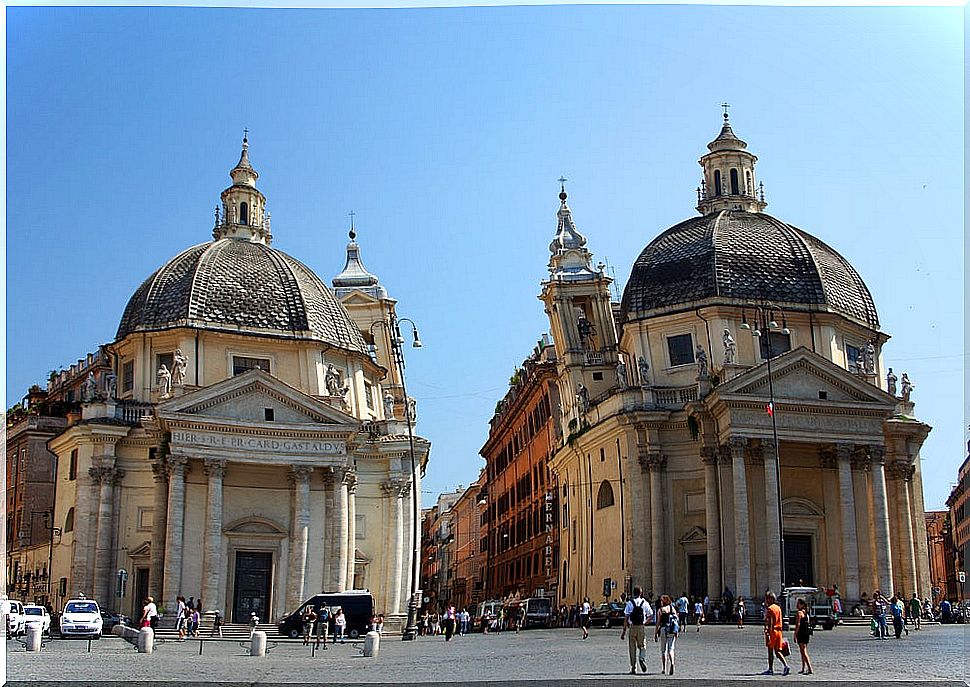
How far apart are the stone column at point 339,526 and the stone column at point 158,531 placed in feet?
20.8

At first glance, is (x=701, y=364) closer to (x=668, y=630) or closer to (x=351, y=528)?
(x=351, y=528)

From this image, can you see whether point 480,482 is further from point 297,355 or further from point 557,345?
point 297,355

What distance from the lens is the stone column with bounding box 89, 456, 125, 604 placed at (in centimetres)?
4612

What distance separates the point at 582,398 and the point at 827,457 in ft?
40.4

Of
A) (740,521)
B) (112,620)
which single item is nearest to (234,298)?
(112,620)

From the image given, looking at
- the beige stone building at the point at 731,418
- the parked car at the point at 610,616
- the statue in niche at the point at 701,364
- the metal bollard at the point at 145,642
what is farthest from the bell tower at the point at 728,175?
the metal bollard at the point at 145,642

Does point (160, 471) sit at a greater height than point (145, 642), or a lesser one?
greater

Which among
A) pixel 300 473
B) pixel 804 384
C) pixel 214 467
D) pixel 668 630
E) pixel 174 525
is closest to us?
pixel 668 630

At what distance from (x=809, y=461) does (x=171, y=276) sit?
2668 cm

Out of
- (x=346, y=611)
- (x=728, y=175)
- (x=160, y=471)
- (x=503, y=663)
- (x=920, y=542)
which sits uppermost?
(x=728, y=175)

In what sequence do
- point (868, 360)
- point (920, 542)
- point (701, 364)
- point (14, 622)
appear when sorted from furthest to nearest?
point (920, 542) → point (868, 360) → point (701, 364) → point (14, 622)

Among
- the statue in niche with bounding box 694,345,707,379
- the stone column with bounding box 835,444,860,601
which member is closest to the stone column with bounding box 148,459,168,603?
the statue in niche with bounding box 694,345,707,379

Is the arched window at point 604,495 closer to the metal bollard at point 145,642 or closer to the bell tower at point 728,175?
the bell tower at point 728,175

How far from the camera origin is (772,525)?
43562 mm
